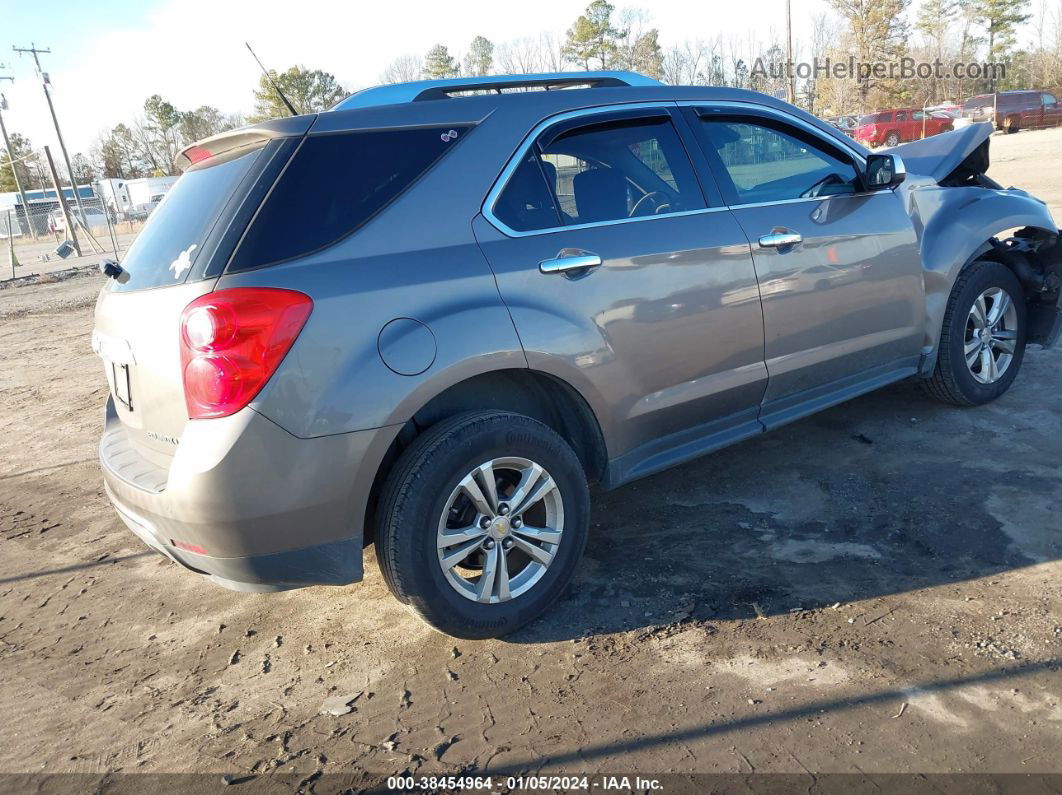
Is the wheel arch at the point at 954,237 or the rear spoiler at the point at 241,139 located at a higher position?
the rear spoiler at the point at 241,139

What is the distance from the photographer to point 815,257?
12.6 ft

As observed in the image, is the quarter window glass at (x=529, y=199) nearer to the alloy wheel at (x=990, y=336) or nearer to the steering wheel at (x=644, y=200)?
the steering wheel at (x=644, y=200)

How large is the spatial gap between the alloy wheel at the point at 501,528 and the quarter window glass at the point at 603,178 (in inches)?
36.6

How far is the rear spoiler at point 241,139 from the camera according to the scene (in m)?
2.86

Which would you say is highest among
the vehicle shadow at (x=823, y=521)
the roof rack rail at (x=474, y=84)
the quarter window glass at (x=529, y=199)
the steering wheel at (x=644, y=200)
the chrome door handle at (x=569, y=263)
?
the roof rack rail at (x=474, y=84)

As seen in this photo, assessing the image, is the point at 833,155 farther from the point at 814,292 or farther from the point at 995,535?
the point at 995,535

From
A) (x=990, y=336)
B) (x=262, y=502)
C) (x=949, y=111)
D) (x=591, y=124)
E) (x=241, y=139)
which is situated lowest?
(x=990, y=336)

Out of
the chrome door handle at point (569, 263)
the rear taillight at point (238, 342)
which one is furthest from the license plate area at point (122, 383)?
the chrome door handle at point (569, 263)

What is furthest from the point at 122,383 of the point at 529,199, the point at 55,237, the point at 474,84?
the point at 55,237

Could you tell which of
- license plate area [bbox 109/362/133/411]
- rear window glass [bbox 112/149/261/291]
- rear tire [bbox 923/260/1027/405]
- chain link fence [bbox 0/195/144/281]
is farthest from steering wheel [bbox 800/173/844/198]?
chain link fence [bbox 0/195/144/281]

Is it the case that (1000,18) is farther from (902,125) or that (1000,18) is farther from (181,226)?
(181,226)

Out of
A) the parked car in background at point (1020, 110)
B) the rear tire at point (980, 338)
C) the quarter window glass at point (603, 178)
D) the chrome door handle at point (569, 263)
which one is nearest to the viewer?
the chrome door handle at point (569, 263)

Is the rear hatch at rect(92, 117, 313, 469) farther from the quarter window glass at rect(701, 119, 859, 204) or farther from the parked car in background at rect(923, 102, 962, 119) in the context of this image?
the parked car in background at rect(923, 102, 962, 119)

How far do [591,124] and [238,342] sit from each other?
1758 millimetres
